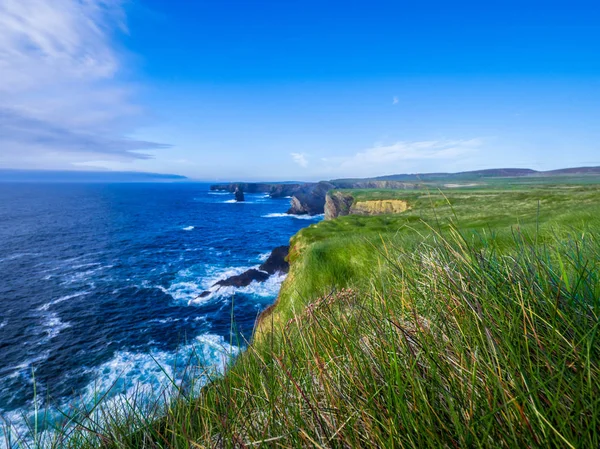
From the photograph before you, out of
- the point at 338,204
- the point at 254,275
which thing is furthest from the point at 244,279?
the point at 338,204

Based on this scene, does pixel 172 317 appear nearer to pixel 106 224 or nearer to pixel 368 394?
pixel 368 394

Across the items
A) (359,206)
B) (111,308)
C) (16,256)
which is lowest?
(111,308)

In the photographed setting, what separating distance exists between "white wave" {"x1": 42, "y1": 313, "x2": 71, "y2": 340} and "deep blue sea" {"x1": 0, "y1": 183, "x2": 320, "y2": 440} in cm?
13

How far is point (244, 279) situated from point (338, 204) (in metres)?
67.8

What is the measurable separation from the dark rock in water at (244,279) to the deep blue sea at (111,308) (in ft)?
5.39

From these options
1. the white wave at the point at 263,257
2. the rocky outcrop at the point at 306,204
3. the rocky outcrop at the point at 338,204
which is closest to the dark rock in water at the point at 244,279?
the white wave at the point at 263,257

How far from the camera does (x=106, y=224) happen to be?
9525 centimetres

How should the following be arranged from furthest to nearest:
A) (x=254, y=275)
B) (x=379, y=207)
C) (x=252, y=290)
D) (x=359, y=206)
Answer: (x=359, y=206) < (x=379, y=207) < (x=254, y=275) < (x=252, y=290)

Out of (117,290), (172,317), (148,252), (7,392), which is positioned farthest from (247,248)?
(7,392)

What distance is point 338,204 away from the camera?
342ft

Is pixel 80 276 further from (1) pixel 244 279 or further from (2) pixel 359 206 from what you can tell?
(2) pixel 359 206

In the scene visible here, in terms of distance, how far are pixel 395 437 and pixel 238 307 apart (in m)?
34.4

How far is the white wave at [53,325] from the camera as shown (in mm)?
30156

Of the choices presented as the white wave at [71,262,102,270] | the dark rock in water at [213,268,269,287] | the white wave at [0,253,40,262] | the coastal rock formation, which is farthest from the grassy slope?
the white wave at [0,253,40,262]
